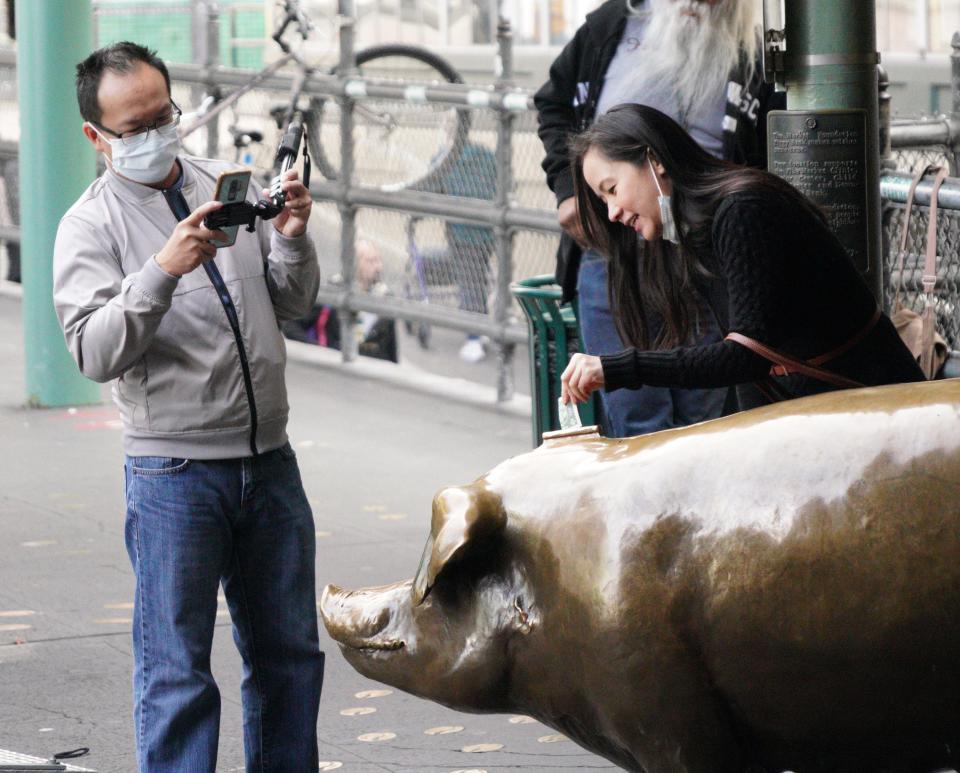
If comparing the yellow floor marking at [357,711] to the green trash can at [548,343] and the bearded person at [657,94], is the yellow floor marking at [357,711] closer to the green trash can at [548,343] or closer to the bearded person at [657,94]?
the bearded person at [657,94]

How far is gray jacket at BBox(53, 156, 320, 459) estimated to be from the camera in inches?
158

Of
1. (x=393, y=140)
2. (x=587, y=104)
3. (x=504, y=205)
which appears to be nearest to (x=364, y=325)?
(x=393, y=140)

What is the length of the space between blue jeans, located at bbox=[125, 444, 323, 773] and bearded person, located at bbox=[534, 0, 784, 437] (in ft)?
5.31

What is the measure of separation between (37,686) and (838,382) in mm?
3053

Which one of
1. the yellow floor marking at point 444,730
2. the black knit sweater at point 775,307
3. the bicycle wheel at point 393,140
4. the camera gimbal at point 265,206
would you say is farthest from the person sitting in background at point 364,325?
the black knit sweater at point 775,307

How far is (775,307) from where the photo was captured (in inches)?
148

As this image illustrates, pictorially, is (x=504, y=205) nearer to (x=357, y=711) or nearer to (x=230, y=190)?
(x=357, y=711)

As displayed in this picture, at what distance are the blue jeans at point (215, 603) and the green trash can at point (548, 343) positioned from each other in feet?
6.94

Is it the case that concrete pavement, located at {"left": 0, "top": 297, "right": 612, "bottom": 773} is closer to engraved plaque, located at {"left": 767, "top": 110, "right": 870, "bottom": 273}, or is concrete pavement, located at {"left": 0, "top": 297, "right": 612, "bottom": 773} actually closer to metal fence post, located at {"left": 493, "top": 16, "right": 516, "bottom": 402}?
metal fence post, located at {"left": 493, "top": 16, "right": 516, "bottom": 402}

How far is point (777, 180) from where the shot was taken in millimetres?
3857

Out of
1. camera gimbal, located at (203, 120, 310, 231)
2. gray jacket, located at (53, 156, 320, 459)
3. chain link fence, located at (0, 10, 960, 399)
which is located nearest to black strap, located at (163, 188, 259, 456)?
gray jacket, located at (53, 156, 320, 459)

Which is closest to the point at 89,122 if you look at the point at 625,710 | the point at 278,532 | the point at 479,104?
the point at 278,532

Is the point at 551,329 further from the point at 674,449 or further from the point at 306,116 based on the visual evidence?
the point at 306,116

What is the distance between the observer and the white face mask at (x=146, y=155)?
4.07 meters
